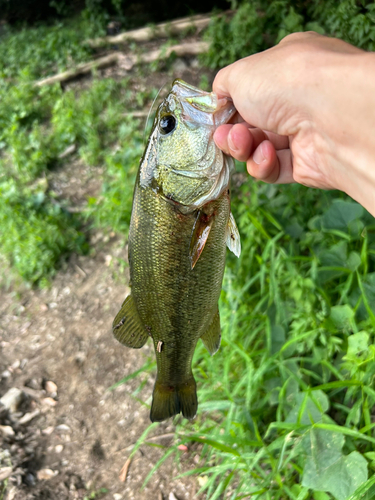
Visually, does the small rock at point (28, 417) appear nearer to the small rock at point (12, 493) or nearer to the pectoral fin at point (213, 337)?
the small rock at point (12, 493)

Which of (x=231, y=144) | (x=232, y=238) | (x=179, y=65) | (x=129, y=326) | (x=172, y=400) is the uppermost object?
(x=231, y=144)

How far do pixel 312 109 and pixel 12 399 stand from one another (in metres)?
3.19

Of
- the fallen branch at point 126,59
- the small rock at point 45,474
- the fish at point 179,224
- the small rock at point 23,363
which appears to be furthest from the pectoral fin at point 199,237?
the fallen branch at point 126,59

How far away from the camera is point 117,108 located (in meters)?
5.79

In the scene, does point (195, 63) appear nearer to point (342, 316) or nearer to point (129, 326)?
point (342, 316)

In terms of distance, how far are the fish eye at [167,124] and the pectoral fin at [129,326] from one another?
74 centimetres

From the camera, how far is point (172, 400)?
190 centimetres

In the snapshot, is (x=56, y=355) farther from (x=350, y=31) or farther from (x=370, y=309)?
(x=350, y=31)

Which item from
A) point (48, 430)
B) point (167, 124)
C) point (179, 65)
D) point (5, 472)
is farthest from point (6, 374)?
point (179, 65)

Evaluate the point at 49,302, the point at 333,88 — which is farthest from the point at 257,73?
the point at 49,302

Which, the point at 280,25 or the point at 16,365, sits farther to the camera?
the point at 280,25

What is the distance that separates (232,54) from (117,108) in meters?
2.01

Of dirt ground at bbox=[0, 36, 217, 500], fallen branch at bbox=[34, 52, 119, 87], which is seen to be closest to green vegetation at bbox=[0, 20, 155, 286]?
fallen branch at bbox=[34, 52, 119, 87]

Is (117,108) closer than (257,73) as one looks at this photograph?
No
